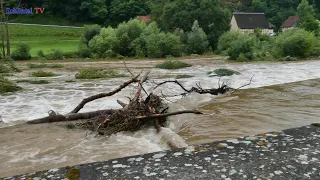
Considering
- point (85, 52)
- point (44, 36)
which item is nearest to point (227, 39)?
point (85, 52)

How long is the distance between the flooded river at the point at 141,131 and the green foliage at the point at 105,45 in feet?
64.4

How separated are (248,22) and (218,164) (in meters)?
70.4

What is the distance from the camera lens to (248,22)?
72938 mm

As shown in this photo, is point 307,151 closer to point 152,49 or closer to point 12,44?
point 152,49

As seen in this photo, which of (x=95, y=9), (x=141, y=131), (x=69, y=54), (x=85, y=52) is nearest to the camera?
(x=141, y=131)

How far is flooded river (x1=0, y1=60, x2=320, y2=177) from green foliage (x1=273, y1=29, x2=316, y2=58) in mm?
13718

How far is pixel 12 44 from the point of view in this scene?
1912 inches

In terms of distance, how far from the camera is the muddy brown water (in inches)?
323

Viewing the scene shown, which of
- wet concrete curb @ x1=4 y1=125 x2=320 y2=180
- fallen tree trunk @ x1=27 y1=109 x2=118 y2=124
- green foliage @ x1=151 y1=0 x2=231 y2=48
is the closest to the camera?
wet concrete curb @ x1=4 y1=125 x2=320 y2=180

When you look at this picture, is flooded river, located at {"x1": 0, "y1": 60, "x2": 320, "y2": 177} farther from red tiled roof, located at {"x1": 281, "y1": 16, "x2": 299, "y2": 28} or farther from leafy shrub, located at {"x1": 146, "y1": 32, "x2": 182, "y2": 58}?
red tiled roof, located at {"x1": 281, "y1": 16, "x2": 299, "y2": 28}

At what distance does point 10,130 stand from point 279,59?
88.8 feet

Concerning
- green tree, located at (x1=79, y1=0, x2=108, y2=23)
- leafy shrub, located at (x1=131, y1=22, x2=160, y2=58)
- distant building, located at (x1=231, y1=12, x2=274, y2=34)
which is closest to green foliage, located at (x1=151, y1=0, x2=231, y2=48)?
leafy shrub, located at (x1=131, y1=22, x2=160, y2=58)

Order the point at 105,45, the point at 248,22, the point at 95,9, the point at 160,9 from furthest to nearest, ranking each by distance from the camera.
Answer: the point at 95,9
the point at 248,22
the point at 160,9
the point at 105,45

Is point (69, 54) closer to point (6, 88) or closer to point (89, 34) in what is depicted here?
point (89, 34)
